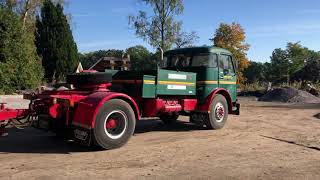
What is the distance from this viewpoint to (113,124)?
9.13 metres

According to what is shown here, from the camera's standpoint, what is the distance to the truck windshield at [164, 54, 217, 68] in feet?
41.4

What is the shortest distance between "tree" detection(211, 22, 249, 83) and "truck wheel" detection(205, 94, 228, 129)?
40.8m

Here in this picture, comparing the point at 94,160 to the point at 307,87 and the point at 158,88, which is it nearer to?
the point at 158,88

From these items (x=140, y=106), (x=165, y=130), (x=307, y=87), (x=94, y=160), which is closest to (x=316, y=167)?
(x=94, y=160)

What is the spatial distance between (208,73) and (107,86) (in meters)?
3.51

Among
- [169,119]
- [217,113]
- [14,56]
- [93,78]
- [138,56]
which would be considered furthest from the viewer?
[138,56]

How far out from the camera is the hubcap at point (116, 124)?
9.02 meters

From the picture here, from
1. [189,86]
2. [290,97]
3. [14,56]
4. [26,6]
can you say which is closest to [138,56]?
[26,6]

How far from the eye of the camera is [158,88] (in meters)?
10.6

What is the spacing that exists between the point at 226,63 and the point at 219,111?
1618 mm

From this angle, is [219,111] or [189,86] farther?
[219,111]

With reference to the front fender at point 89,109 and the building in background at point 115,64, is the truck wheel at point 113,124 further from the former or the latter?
the building in background at point 115,64

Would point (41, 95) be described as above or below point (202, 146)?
above

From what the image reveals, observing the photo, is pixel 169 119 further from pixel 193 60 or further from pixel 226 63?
pixel 226 63
